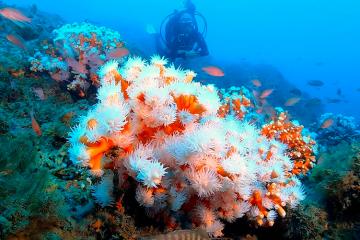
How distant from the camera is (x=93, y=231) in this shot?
2.25 metres

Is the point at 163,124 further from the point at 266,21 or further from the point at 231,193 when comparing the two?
the point at 266,21

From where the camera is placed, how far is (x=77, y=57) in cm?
630

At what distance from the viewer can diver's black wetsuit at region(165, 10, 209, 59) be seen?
10.4 metres

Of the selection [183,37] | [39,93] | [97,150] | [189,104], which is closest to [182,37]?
[183,37]

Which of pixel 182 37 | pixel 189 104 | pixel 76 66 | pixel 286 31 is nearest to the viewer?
pixel 189 104

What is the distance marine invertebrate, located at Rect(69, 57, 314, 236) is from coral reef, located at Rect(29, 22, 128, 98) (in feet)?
10.5

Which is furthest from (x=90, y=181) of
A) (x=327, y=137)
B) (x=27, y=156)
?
(x=327, y=137)

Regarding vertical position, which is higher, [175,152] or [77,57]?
[77,57]

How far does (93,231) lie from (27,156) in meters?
0.92

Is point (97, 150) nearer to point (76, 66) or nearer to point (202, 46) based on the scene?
point (76, 66)

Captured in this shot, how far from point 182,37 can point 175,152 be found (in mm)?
8914

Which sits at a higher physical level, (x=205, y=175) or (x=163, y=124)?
(x=163, y=124)

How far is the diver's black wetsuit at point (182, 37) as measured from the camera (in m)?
10.4

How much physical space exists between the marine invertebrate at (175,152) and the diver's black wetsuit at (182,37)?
26.3 ft
